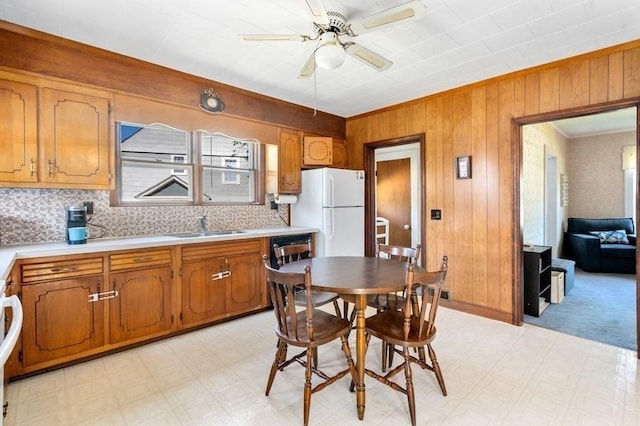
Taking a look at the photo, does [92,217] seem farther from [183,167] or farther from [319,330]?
[319,330]

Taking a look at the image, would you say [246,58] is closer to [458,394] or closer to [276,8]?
[276,8]

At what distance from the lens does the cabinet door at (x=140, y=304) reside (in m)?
2.63

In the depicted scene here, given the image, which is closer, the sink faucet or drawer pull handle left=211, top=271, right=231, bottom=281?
drawer pull handle left=211, top=271, right=231, bottom=281

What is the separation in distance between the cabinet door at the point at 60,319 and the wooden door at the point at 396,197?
160 inches

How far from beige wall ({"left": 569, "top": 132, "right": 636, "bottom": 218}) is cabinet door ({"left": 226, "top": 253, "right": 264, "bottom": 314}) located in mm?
6566

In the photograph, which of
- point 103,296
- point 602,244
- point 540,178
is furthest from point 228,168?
point 602,244

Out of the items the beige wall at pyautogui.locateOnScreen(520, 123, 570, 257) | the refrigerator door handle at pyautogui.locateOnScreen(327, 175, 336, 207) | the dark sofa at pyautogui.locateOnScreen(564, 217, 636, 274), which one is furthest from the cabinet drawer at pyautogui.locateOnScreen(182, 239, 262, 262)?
the dark sofa at pyautogui.locateOnScreen(564, 217, 636, 274)

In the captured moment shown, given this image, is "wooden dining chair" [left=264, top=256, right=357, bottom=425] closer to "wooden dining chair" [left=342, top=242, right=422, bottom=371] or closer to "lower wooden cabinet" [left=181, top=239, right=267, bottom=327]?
"wooden dining chair" [left=342, top=242, right=422, bottom=371]

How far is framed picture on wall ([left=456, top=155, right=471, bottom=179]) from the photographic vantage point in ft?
11.8

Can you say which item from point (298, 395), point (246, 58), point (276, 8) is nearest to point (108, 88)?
point (246, 58)

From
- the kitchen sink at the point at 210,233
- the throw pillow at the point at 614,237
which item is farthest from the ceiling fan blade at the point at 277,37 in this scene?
the throw pillow at the point at 614,237

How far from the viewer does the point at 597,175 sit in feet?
20.5

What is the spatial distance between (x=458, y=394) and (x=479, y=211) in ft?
6.71

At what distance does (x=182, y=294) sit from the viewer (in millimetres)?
2998
